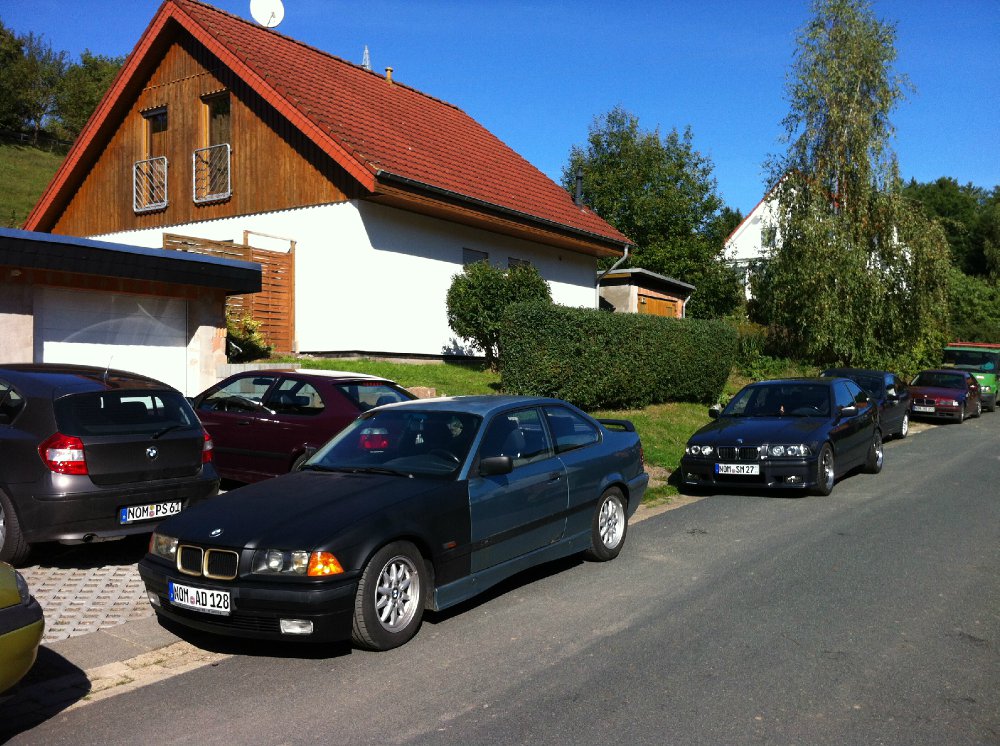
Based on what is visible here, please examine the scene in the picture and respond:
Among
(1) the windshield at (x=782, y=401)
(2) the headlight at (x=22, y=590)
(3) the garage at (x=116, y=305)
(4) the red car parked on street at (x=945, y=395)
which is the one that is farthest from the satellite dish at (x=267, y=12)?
(2) the headlight at (x=22, y=590)

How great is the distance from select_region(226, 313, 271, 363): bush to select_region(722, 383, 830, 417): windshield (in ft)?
28.3

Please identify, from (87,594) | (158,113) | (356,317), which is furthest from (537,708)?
(158,113)

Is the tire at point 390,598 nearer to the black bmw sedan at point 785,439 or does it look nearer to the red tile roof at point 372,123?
the black bmw sedan at point 785,439

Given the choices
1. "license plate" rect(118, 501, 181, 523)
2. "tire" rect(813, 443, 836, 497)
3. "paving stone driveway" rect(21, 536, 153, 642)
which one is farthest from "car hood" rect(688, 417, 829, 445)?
"paving stone driveway" rect(21, 536, 153, 642)

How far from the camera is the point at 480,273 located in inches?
752

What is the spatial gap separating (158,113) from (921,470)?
64.4 ft

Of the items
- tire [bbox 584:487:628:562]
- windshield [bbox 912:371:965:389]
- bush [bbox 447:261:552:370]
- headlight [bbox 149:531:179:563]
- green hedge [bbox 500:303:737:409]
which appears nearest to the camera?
headlight [bbox 149:531:179:563]

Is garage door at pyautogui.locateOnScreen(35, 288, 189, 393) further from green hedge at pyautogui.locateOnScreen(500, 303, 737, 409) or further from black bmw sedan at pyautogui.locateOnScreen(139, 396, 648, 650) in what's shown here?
black bmw sedan at pyautogui.locateOnScreen(139, 396, 648, 650)

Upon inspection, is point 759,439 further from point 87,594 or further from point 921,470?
point 87,594

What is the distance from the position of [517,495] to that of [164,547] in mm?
2378

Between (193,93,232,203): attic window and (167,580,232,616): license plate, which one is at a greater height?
(193,93,232,203): attic window

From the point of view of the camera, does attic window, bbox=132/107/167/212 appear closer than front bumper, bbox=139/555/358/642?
No

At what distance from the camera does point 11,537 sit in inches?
257

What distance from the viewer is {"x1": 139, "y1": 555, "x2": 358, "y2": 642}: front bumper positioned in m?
4.82
